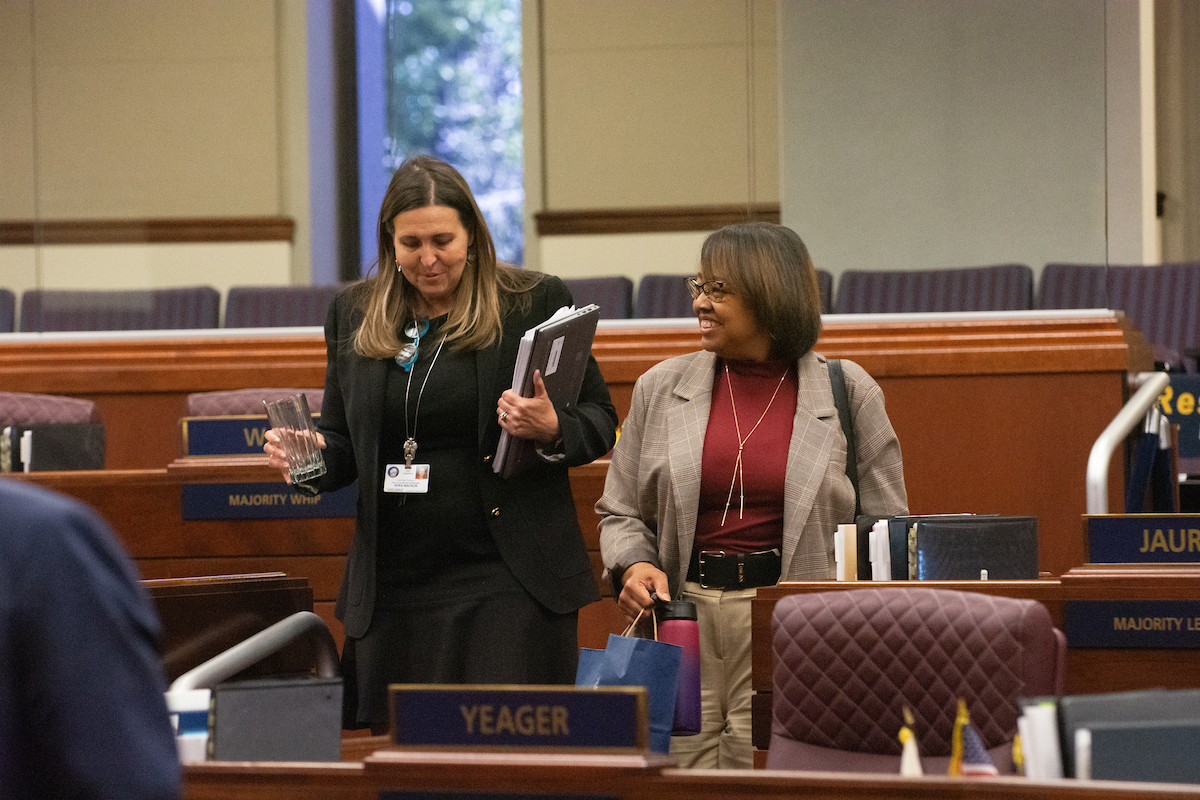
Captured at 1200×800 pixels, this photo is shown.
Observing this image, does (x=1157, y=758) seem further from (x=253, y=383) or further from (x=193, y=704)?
(x=253, y=383)

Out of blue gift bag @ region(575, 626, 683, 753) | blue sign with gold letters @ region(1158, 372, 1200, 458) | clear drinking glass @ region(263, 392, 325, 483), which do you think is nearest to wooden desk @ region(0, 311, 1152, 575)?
blue sign with gold letters @ region(1158, 372, 1200, 458)

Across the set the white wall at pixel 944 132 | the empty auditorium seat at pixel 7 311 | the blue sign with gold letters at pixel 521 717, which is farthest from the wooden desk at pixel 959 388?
the blue sign with gold letters at pixel 521 717

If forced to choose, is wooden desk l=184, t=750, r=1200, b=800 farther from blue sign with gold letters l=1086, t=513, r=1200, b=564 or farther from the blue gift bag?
blue sign with gold letters l=1086, t=513, r=1200, b=564

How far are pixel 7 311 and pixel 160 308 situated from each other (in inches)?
28.2

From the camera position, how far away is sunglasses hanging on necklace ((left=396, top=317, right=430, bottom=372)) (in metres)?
2.35

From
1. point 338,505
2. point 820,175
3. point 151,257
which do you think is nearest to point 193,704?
point 338,505

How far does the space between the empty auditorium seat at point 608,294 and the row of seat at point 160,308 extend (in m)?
1.15

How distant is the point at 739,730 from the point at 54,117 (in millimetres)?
5026

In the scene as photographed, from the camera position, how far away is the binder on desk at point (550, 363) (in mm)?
2211

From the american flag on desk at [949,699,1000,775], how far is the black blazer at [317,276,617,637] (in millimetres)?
943

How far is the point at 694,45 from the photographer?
5633 millimetres

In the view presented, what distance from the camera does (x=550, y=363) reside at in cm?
228

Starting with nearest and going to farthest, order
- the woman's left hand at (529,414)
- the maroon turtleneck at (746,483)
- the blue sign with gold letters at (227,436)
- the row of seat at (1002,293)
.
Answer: the woman's left hand at (529,414)
the maroon turtleneck at (746,483)
the blue sign with gold letters at (227,436)
the row of seat at (1002,293)

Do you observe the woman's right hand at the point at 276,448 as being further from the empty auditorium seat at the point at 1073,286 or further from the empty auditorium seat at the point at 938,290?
the empty auditorium seat at the point at 1073,286
